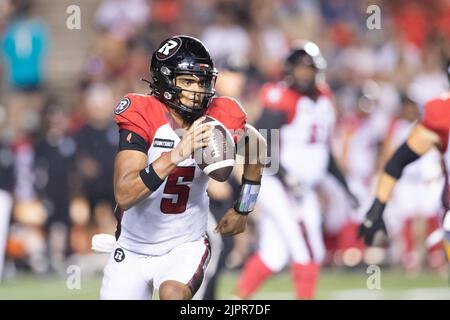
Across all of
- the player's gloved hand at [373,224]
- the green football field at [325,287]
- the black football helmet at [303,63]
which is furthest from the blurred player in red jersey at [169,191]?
the green football field at [325,287]

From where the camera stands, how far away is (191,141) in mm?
5230

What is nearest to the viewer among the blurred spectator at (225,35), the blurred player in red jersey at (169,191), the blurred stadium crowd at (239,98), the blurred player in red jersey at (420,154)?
the blurred player in red jersey at (169,191)

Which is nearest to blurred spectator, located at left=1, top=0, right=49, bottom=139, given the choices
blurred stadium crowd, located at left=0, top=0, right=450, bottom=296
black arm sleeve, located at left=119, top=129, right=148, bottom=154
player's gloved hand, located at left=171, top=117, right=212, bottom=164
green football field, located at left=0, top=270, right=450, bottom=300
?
blurred stadium crowd, located at left=0, top=0, right=450, bottom=296

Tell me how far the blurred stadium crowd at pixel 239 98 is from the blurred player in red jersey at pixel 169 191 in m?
5.12

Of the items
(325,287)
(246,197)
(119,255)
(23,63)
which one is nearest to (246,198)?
(246,197)

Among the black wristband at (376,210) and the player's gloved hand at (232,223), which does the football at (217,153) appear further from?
the black wristband at (376,210)

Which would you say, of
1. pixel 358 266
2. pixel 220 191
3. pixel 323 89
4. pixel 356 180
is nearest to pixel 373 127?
pixel 356 180

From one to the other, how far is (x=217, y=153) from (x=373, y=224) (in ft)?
5.03

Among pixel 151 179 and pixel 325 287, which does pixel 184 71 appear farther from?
pixel 325 287

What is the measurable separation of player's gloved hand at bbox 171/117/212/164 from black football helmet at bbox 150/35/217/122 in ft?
1.06

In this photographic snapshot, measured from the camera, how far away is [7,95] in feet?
47.1

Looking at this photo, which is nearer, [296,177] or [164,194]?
[164,194]

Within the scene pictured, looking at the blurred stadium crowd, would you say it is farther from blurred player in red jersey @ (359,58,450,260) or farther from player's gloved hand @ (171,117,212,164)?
player's gloved hand @ (171,117,212,164)

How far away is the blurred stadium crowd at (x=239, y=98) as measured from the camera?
40.0 feet
